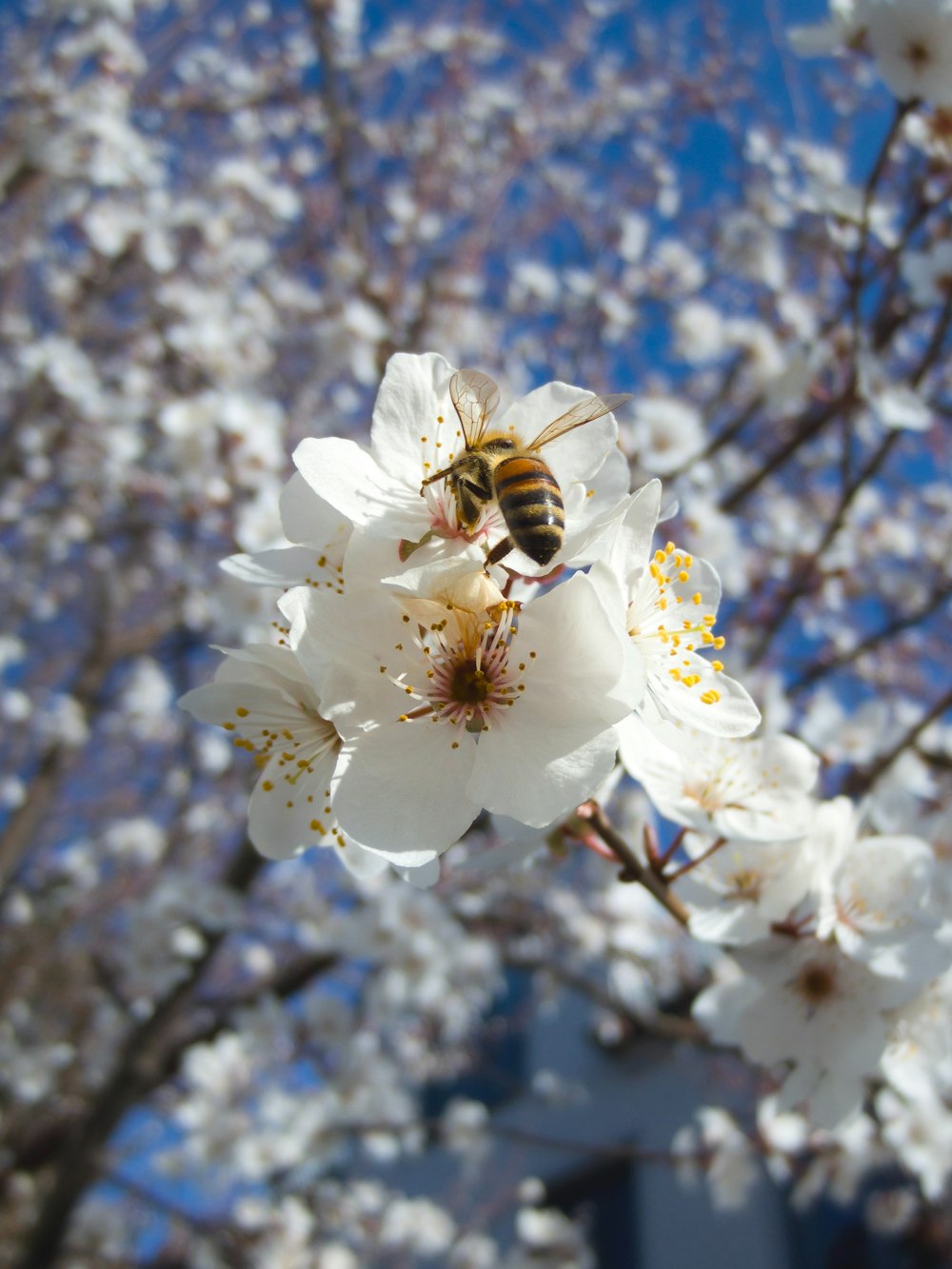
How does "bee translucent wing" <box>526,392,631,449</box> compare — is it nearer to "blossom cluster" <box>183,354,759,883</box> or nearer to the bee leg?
"blossom cluster" <box>183,354,759,883</box>

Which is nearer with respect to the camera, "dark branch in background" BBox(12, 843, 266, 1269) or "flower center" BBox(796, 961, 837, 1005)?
"flower center" BBox(796, 961, 837, 1005)

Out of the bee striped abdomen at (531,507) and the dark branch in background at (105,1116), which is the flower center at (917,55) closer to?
the bee striped abdomen at (531,507)

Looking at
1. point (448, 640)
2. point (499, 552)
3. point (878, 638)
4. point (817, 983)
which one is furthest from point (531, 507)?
point (878, 638)

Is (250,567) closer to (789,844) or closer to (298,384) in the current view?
(789,844)

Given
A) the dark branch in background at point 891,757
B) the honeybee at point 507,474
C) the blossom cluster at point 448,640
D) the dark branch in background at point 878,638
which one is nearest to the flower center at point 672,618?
the blossom cluster at point 448,640

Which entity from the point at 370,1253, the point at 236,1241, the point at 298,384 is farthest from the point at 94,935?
the point at 298,384

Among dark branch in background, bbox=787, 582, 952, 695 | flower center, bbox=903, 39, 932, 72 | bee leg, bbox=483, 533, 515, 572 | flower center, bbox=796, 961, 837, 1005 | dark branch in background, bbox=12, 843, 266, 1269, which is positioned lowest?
dark branch in background, bbox=12, 843, 266, 1269

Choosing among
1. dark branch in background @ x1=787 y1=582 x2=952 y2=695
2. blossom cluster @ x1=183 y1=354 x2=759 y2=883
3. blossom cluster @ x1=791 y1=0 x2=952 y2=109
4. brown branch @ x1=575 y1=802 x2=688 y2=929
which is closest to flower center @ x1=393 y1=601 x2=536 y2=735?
blossom cluster @ x1=183 y1=354 x2=759 y2=883
